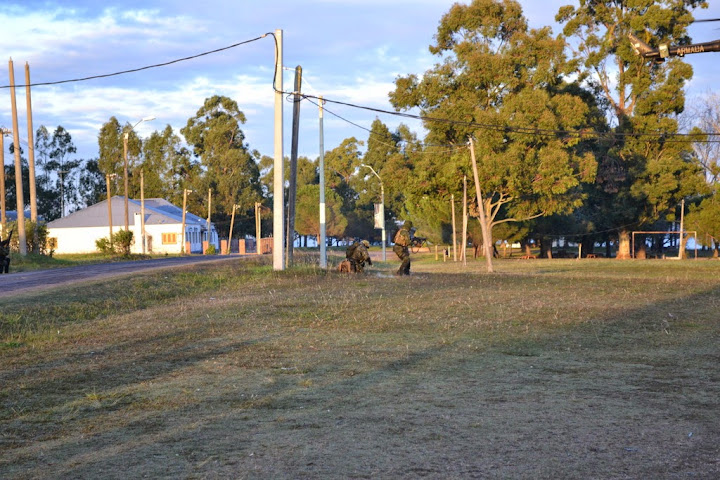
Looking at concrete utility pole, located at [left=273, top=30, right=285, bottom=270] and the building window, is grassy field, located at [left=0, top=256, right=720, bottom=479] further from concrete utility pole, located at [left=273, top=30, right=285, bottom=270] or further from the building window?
the building window

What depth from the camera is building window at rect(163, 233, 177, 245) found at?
81250 mm

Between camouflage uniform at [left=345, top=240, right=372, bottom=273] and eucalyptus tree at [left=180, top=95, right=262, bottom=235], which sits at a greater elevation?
eucalyptus tree at [left=180, top=95, right=262, bottom=235]

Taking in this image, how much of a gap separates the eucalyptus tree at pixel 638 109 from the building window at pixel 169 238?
135 feet

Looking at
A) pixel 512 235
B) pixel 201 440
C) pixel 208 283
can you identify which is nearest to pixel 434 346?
pixel 201 440

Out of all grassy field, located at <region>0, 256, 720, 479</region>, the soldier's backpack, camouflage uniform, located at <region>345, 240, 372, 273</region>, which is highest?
the soldier's backpack

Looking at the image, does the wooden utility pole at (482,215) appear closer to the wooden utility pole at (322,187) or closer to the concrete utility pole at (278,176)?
the wooden utility pole at (322,187)

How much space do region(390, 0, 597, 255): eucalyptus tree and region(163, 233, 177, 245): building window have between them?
3848cm

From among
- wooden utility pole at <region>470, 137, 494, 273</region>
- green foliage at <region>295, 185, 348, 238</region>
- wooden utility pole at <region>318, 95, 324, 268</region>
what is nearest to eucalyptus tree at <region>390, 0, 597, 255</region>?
wooden utility pole at <region>470, 137, 494, 273</region>

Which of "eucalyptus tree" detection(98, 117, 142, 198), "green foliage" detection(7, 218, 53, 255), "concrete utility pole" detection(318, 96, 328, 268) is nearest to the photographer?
"concrete utility pole" detection(318, 96, 328, 268)

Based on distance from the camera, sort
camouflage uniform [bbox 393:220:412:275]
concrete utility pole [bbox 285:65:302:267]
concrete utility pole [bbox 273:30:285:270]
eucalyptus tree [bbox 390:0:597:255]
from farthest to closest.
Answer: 1. eucalyptus tree [bbox 390:0:597:255]
2. concrete utility pole [bbox 285:65:302:267]
3. concrete utility pole [bbox 273:30:285:270]
4. camouflage uniform [bbox 393:220:412:275]

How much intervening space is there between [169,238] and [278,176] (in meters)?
59.3

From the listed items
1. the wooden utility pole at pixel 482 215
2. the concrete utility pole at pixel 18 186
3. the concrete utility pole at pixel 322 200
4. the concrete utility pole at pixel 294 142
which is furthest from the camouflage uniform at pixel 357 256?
the concrete utility pole at pixel 18 186

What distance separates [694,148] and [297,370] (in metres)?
66.1

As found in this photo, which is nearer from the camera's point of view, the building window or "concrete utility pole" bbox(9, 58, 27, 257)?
"concrete utility pole" bbox(9, 58, 27, 257)
